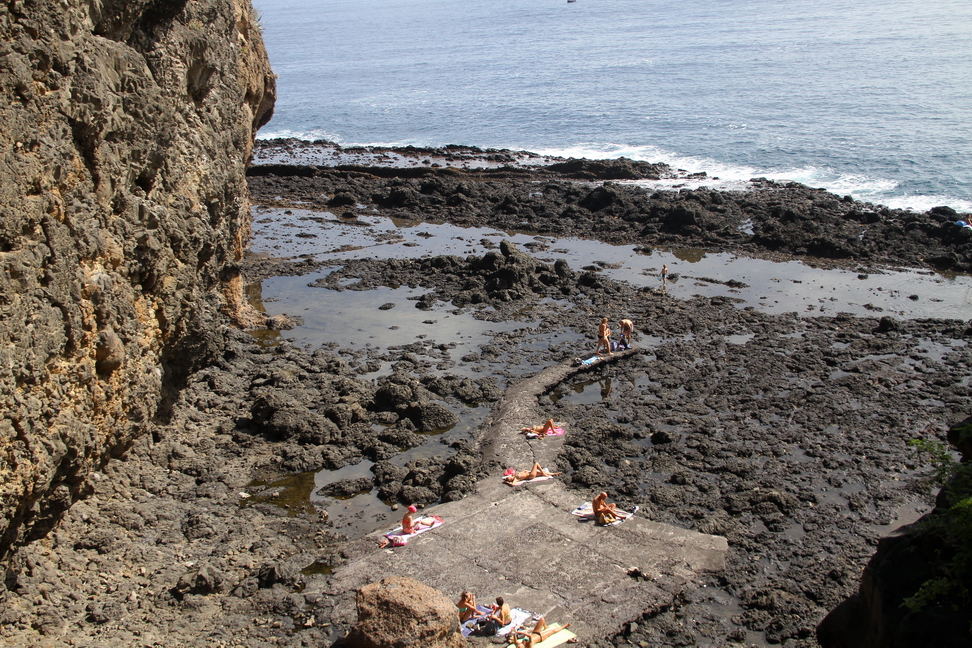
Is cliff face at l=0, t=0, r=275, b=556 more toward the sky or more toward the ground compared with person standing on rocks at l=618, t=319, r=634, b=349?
more toward the sky

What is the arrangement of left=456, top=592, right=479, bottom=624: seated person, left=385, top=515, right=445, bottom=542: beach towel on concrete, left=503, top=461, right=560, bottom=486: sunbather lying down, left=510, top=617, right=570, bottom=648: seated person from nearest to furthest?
left=510, top=617, right=570, bottom=648: seated person
left=456, top=592, right=479, bottom=624: seated person
left=385, top=515, right=445, bottom=542: beach towel on concrete
left=503, top=461, right=560, bottom=486: sunbather lying down

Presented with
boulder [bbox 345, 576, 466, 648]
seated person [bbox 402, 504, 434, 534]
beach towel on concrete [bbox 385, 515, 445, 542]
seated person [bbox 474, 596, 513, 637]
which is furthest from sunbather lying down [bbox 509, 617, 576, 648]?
seated person [bbox 402, 504, 434, 534]

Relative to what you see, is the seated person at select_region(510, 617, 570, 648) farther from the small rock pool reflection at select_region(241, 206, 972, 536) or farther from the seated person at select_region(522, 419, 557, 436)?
the seated person at select_region(522, 419, 557, 436)

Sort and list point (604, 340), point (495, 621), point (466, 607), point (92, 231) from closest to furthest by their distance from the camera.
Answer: point (92, 231) → point (495, 621) → point (466, 607) → point (604, 340)

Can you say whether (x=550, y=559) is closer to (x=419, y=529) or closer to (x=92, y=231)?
(x=419, y=529)

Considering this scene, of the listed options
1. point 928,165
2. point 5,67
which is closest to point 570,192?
point 928,165

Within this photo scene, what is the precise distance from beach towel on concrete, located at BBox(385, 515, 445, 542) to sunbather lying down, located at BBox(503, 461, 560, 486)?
2066 mm

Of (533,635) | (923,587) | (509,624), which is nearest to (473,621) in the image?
(509,624)

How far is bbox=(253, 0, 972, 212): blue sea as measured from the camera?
169 feet

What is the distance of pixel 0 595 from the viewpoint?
9.94 metres

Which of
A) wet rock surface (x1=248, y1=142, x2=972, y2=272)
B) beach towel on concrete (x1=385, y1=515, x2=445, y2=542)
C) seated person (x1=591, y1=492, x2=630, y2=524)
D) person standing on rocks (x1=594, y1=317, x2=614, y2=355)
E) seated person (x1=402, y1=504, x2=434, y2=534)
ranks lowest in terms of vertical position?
beach towel on concrete (x1=385, y1=515, x2=445, y2=542)

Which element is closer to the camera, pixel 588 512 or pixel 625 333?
pixel 588 512

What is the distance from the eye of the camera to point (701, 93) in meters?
77.7

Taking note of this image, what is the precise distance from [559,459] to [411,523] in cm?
431
